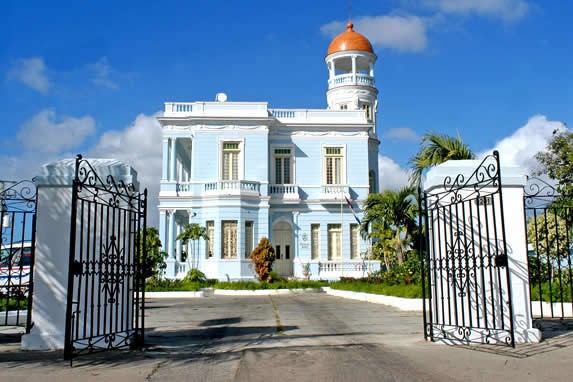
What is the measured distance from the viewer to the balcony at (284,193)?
28422mm

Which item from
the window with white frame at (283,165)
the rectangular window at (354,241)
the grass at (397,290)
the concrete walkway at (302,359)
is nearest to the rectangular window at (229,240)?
the window with white frame at (283,165)

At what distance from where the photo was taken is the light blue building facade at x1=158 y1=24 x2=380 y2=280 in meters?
26.8

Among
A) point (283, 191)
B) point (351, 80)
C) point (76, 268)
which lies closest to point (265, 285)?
point (283, 191)

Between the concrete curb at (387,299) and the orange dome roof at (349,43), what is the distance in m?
16.4

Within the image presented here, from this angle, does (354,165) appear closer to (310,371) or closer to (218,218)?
(218,218)

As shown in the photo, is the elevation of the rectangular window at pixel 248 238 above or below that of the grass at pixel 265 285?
above

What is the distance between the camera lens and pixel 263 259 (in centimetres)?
2505

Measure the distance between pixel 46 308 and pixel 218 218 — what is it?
19792 mm

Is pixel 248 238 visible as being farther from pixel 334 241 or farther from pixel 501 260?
pixel 501 260

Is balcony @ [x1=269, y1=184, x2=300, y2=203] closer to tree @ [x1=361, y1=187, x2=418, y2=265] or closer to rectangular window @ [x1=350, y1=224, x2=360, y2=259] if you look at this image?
rectangular window @ [x1=350, y1=224, x2=360, y2=259]

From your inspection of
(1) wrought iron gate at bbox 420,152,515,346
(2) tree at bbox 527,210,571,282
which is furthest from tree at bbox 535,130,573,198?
(1) wrought iron gate at bbox 420,152,515,346

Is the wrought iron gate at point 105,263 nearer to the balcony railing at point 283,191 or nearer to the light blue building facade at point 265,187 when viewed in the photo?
the light blue building facade at point 265,187

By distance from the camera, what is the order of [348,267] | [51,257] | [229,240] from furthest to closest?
[348,267] → [229,240] → [51,257]

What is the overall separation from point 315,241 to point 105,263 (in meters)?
22.5
